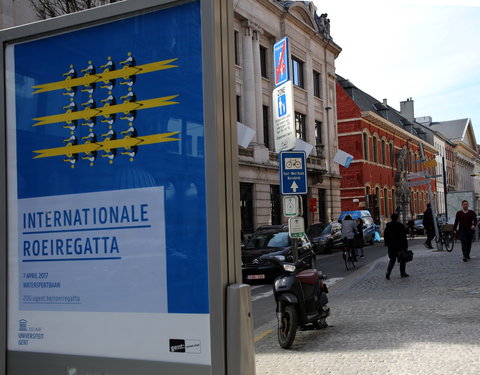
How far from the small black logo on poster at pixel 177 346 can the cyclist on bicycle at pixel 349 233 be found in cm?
1651

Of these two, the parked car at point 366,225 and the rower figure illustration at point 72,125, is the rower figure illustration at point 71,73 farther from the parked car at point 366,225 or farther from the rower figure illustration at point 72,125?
the parked car at point 366,225

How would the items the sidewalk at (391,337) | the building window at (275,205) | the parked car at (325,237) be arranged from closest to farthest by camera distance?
the sidewalk at (391,337)
the parked car at (325,237)
the building window at (275,205)

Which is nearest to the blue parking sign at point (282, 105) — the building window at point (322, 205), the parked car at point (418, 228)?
the building window at point (322, 205)

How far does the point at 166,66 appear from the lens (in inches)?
101

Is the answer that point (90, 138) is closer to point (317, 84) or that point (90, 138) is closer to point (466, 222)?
point (466, 222)

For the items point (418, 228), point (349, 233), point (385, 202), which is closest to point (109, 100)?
point (349, 233)

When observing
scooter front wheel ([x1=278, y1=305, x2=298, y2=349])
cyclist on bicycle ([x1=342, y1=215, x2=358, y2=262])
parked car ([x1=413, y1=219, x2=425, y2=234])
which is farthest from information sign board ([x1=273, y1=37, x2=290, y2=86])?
parked car ([x1=413, y1=219, x2=425, y2=234])

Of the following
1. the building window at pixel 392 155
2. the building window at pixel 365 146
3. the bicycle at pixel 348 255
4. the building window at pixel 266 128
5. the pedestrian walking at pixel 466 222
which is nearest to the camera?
the pedestrian walking at pixel 466 222

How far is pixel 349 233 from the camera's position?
757 inches

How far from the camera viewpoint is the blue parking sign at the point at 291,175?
11.3m

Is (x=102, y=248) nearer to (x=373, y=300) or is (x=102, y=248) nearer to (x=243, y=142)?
(x=373, y=300)

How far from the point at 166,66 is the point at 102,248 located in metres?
0.85

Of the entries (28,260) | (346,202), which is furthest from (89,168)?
(346,202)

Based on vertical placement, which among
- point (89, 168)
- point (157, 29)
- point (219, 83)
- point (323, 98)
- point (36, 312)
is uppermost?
point (323, 98)
